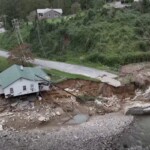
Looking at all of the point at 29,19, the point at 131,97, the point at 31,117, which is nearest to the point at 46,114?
the point at 31,117

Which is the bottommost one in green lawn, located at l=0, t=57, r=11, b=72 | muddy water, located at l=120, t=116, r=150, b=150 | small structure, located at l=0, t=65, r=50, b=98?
muddy water, located at l=120, t=116, r=150, b=150

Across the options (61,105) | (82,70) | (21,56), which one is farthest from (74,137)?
(21,56)

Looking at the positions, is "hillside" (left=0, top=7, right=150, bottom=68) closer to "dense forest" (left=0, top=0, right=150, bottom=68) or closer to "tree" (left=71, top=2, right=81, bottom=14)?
"dense forest" (left=0, top=0, right=150, bottom=68)

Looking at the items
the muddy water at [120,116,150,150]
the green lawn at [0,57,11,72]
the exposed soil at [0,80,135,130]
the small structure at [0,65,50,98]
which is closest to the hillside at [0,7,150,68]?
the green lawn at [0,57,11,72]

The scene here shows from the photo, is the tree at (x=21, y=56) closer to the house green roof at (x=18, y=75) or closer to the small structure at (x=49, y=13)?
the house green roof at (x=18, y=75)

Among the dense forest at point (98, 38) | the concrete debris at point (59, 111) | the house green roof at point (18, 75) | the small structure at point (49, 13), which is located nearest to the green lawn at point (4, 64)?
the dense forest at point (98, 38)
